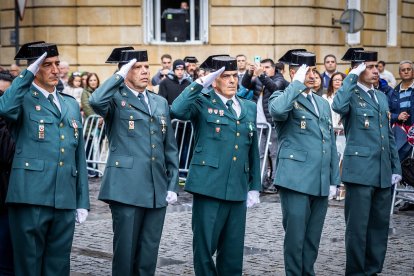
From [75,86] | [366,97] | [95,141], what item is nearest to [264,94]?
[95,141]

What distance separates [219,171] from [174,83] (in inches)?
345

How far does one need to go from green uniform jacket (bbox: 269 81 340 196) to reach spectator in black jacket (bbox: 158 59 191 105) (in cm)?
819

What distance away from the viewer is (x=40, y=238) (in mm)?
7574

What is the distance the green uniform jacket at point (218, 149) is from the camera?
334 inches

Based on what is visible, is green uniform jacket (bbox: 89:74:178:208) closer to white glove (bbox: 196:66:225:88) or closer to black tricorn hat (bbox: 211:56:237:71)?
white glove (bbox: 196:66:225:88)

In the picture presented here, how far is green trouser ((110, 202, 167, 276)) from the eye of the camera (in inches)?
317

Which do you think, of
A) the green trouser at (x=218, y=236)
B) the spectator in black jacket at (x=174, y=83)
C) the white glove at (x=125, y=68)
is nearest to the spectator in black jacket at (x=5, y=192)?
the white glove at (x=125, y=68)

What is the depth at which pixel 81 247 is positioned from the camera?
35.9 feet

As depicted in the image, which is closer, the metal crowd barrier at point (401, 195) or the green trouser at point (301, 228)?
the green trouser at point (301, 228)

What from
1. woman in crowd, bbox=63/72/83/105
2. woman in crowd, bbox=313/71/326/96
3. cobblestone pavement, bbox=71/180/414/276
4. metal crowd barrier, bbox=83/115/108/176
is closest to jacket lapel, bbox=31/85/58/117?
cobblestone pavement, bbox=71/180/414/276

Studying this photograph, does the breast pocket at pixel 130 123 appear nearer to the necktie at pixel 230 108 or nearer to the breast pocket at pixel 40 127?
the breast pocket at pixel 40 127

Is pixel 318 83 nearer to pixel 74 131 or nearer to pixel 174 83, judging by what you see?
pixel 74 131

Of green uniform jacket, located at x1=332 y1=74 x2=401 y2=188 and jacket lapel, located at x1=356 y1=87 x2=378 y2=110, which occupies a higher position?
jacket lapel, located at x1=356 y1=87 x2=378 y2=110

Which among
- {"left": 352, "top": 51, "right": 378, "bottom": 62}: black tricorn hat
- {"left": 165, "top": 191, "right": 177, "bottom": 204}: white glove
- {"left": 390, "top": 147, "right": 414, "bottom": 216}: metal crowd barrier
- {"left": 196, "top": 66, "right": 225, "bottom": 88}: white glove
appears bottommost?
{"left": 390, "top": 147, "right": 414, "bottom": 216}: metal crowd barrier
